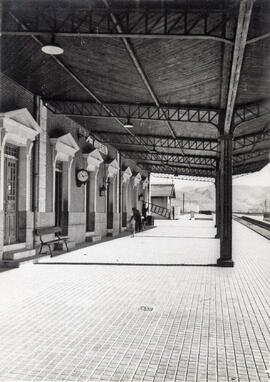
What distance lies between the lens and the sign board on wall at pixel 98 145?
18050 mm

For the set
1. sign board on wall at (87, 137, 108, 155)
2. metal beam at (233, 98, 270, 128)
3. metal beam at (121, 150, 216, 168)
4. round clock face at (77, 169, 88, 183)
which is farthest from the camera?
metal beam at (121, 150, 216, 168)

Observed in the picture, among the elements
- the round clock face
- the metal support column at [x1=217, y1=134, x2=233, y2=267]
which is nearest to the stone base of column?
the metal support column at [x1=217, y1=134, x2=233, y2=267]

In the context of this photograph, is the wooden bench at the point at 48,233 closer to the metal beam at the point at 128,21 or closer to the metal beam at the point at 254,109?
the metal beam at the point at 128,21

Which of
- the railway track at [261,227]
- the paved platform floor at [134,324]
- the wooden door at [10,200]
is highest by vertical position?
the wooden door at [10,200]

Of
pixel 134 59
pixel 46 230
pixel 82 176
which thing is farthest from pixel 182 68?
pixel 82 176

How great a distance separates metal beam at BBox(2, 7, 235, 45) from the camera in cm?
651

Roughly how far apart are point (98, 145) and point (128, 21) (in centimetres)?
1283

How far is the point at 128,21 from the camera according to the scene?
6621mm

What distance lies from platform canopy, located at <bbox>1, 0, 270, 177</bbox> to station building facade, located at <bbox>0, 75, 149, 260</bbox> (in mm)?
721

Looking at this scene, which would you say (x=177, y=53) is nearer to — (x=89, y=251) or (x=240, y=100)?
(x=240, y=100)

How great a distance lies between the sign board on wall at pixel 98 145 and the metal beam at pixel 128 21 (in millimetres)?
10523

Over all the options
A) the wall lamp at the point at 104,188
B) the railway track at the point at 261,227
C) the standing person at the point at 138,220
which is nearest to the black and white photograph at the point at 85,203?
the wall lamp at the point at 104,188

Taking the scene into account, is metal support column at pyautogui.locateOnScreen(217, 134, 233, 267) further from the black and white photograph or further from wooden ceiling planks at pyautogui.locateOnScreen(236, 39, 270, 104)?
wooden ceiling planks at pyautogui.locateOnScreen(236, 39, 270, 104)

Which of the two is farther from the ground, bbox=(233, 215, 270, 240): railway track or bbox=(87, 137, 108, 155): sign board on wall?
bbox=(87, 137, 108, 155): sign board on wall
